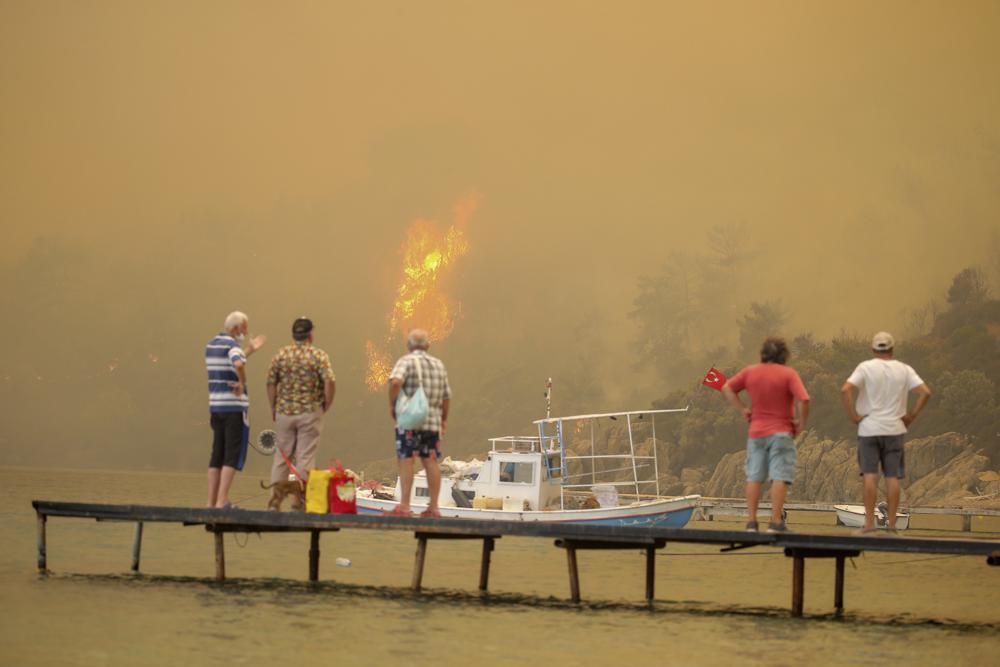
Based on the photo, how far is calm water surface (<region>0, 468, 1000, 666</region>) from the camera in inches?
684

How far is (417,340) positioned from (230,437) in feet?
10.2

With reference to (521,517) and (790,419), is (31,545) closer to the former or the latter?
(521,517)

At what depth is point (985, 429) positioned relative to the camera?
122 metres

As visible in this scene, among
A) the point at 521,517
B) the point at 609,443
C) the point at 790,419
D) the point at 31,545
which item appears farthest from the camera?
the point at 609,443

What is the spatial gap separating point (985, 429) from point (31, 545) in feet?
331

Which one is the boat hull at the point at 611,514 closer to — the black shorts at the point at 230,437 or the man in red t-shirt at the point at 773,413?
the black shorts at the point at 230,437

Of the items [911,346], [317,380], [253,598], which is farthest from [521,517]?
[911,346]

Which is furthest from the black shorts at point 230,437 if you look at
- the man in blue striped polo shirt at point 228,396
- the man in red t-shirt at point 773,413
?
the man in red t-shirt at point 773,413

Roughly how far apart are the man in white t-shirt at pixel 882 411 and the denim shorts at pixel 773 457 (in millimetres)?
933

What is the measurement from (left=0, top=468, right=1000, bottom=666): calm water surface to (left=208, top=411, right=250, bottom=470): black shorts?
2256 millimetres

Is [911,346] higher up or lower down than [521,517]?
higher up

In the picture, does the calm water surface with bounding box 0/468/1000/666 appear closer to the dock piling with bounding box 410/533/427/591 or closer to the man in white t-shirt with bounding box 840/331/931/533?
the dock piling with bounding box 410/533/427/591

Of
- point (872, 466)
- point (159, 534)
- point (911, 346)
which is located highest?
point (911, 346)

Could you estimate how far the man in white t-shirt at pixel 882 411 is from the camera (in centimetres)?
1844
